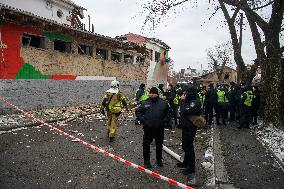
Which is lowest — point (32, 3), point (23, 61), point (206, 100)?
point (206, 100)

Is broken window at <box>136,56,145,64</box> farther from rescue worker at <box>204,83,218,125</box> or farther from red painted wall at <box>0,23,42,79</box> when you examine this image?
rescue worker at <box>204,83,218,125</box>

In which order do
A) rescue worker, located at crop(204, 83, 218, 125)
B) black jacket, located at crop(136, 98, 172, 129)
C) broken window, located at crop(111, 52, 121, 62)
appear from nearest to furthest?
black jacket, located at crop(136, 98, 172, 129), rescue worker, located at crop(204, 83, 218, 125), broken window, located at crop(111, 52, 121, 62)

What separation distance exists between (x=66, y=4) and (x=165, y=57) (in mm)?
14913

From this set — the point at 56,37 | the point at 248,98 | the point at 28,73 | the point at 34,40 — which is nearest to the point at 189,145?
the point at 248,98

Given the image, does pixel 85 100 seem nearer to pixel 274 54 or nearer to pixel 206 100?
pixel 206 100

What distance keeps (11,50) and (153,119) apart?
1103 cm

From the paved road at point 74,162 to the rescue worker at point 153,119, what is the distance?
1.44 feet

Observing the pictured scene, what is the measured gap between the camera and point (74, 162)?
6848mm

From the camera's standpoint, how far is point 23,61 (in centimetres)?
1563

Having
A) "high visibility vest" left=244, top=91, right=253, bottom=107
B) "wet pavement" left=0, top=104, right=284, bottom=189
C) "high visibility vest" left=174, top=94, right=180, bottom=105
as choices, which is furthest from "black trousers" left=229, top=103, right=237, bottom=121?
"high visibility vest" left=174, top=94, right=180, bottom=105

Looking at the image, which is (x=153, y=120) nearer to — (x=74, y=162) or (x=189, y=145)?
(x=189, y=145)

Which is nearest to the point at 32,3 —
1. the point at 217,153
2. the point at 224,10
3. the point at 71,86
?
the point at 71,86

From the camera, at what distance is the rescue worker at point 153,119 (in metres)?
6.55

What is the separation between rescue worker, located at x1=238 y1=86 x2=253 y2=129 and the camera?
1248 cm
